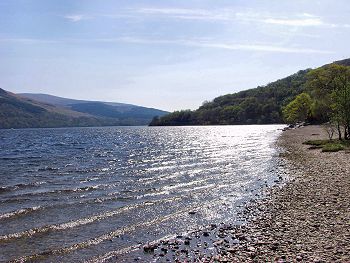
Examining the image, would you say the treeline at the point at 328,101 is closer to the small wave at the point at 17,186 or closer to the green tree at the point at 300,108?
the green tree at the point at 300,108

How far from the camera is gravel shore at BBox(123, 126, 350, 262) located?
15500 millimetres

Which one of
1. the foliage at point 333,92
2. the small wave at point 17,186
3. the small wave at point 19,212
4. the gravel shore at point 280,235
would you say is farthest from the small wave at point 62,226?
the foliage at point 333,92

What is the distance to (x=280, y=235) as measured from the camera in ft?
59.8

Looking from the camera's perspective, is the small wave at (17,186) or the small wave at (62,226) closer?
the small wave at (62,226)

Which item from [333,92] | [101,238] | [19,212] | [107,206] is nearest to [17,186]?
[19,212]

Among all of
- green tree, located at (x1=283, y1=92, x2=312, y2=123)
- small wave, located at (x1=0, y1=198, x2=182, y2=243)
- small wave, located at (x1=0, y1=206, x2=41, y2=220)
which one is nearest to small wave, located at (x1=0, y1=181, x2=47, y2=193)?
small wave, located at (x1=0, y1=206, x2=41, y2=220)

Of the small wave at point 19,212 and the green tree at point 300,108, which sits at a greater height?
the green tree at point 300,108

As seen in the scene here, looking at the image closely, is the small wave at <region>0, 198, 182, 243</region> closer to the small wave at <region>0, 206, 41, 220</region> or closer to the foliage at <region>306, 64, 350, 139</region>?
the small wave at <region>0, 206, 41, 220</region>

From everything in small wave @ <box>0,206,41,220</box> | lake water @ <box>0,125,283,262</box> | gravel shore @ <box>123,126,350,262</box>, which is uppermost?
gravel shore @ <box>123,126,350,262</box>

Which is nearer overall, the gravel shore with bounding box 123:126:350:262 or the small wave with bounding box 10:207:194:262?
the gravel shore with bounding box 123:126:350:262

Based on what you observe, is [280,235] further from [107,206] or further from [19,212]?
[19,212]

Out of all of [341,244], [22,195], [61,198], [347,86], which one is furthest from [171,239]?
[347,86]

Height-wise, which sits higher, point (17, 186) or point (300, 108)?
point (300, 108)

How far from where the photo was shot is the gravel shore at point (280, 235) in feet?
50.9
